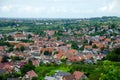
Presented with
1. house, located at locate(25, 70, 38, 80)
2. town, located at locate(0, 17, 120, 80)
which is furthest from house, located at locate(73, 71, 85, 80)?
house, located at locate(25, 70, 38, 80)

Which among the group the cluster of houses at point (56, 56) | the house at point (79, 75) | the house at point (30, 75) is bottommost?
the cluster of houses at point (56, 56)

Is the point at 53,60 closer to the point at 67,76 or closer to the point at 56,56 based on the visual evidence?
the point at 56,56

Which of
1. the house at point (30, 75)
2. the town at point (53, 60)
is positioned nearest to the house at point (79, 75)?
the town at point (53, 60)

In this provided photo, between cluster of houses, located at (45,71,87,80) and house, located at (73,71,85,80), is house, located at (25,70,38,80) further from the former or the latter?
house, located at (73,71,85,80)

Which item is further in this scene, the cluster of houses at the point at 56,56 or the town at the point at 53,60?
the town at the point at 53,60

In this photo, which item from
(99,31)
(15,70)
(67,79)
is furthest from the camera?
(99,31)

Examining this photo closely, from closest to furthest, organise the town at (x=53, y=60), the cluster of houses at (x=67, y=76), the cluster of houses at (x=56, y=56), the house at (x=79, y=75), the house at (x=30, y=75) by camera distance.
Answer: the house at (x=79, y=75)
the cluster of houses at (x=67, y=76)
the house at (x=30, y=75)
the cluster of houses at (x=56, y=56)
the town at (x=53, y=60)

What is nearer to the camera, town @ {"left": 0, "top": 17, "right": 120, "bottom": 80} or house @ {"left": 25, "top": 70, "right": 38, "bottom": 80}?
house @ {"left": 25, "top": 70, "right": 38, "bottom": 80}

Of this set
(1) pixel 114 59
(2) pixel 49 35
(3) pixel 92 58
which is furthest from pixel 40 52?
(2) pixel 49 35

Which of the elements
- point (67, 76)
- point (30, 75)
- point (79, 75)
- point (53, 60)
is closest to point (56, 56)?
point (53, 60)

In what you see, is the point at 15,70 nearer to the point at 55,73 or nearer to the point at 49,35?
the point at 55,73

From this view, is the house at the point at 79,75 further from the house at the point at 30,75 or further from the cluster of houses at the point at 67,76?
the house at the point at 30,75
